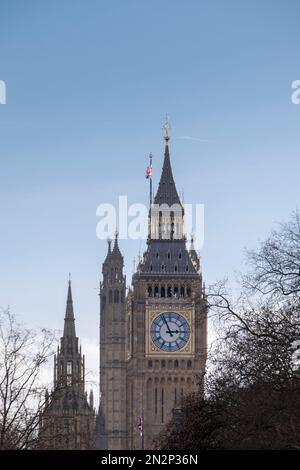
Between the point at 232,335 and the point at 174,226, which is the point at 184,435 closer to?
the point at 232,335

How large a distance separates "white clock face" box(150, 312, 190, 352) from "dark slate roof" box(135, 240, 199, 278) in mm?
4201

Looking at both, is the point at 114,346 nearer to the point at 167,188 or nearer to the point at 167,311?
the point at 167,311

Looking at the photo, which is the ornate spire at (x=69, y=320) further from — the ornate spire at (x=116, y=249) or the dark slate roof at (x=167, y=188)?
the dark slate roof at (x=167, y=188)

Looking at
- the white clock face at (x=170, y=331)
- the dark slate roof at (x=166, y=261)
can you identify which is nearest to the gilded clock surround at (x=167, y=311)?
the white clock face at (x=170, y=331)

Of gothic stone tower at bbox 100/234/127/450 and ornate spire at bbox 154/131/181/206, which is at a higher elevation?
ornate spire at bbox 154/131/181/206

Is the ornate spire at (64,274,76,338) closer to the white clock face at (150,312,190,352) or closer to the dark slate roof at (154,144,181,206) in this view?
the white clock face at (150,312,190,352)

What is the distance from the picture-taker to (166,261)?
192875 millimetres

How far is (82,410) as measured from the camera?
170 m

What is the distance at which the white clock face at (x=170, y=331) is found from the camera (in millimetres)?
190250

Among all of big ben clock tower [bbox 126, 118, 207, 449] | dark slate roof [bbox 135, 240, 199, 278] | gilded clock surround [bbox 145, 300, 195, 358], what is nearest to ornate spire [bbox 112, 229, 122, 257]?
dark slate roof [bbox 135, 240, 199, 278]

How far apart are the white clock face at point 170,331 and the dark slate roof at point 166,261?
420 centimetres

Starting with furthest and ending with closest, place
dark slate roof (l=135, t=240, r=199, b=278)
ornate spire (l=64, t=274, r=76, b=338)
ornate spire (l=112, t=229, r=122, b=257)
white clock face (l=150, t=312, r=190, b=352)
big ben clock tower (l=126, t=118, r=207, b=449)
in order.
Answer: ornate spire (l=112, t=229, r=122, b=257), dark slate roof (l=135, t=240, r=199, b=278), ornate spire (l=64, t=274, r=76, b=338), big ben clock tower (l=126, t=118, r=207, b=449), white clock face (l=150, t=312, r=190, b=352)

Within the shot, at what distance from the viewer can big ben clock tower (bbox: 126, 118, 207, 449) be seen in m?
190
